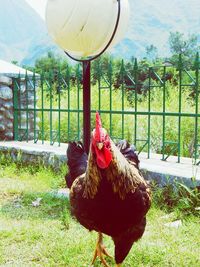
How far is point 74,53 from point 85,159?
3.17 ft

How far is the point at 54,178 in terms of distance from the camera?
6.18 metres

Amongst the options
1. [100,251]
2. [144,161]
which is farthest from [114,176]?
[144,161]

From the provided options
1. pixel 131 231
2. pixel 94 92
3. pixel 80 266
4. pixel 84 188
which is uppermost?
pixel 94 92

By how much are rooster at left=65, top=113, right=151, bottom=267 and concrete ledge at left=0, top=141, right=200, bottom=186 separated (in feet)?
5.62

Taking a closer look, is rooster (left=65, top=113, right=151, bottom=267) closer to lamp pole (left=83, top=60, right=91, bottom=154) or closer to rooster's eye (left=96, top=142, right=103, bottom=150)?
rooster's eye (left=96, top=142, right=103, bottom=150)

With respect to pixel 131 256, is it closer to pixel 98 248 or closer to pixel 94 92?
pixel 98 248

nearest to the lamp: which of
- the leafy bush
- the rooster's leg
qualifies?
the rooster's leg

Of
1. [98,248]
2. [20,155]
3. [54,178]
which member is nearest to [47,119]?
[20,155]

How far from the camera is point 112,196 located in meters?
3.14

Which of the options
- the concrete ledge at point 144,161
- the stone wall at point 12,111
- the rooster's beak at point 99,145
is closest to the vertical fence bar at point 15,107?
the stone wall at point 12,111

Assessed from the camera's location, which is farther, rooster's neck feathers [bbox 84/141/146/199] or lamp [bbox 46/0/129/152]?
lamp [bbox 46/0/129/152]

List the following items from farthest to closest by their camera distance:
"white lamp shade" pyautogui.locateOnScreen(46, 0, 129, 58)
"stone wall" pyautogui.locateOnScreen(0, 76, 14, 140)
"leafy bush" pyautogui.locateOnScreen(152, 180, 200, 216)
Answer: "stone wall" pyautogui.locateOnScreen(0, 76, 14, 140), "leafy bush" pyautogui.locateOnScreen(152, 180, 200, 216), "white lamp shade" pyautogui.locateOnScreen(46, 0, 129, 58)

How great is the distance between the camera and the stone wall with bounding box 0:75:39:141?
780 centimetres

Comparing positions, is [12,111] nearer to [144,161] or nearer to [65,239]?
[144,161]
